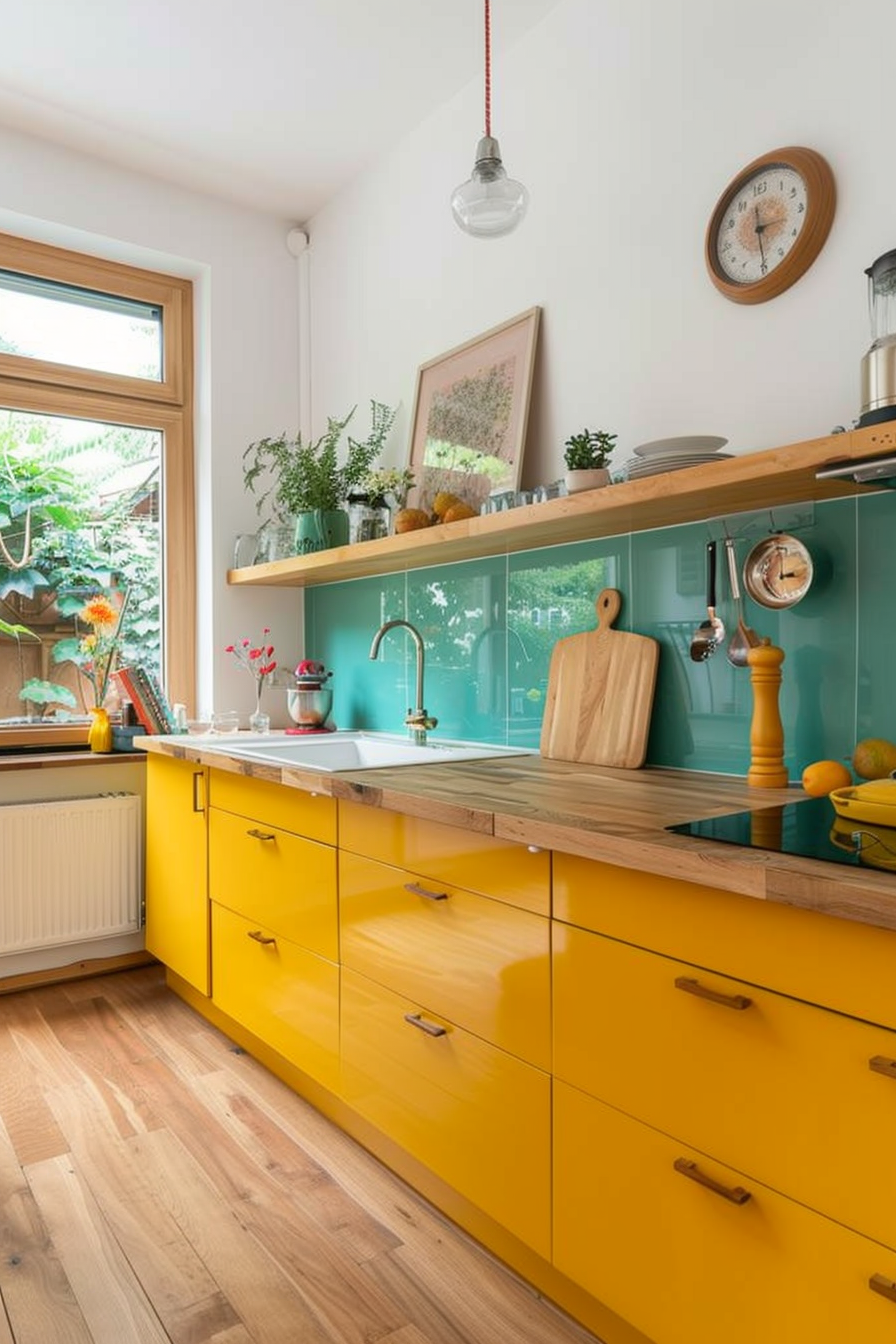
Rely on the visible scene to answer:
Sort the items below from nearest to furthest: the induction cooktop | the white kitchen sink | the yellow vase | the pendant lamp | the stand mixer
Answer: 1. the induction cooktop
2. the pendant lamp
3. the white kitchen sink
4. the stand mixer
5. the yellow vase

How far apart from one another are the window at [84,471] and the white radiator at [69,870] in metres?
0.32

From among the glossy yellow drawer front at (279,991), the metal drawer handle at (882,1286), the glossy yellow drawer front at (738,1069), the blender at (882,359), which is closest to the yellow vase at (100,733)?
the glossy yellow drawer front at (279,991)

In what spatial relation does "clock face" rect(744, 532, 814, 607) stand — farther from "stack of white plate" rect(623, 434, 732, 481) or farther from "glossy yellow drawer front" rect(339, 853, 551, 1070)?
"glossy yellow drawer front" rect(339, 853, 551, 1070)

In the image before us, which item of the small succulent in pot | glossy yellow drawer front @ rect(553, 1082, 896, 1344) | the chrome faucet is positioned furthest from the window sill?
glossy yellow drawer front @ rect(553, 1082, 896, 1344)

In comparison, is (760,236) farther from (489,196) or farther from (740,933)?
(740,933)

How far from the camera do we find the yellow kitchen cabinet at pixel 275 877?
77.4 inches

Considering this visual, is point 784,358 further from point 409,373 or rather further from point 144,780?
point 144,780

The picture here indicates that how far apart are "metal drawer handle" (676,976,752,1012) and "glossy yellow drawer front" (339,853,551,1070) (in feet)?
0.90

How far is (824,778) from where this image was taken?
1.52 metres

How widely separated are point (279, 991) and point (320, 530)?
148 cm

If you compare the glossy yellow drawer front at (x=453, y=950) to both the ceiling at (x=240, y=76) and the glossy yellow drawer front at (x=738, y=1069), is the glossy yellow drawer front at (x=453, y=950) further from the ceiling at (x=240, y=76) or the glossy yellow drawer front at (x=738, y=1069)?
the ceiling at (x=240, y=76)

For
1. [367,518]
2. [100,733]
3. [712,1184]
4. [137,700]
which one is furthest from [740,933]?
[100,733]

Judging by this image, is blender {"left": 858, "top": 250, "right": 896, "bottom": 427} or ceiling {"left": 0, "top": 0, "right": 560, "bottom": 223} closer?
blender {"left": 858, "top": 250, "right": 896, "bottom": 427}

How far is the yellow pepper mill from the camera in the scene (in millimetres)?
1687
